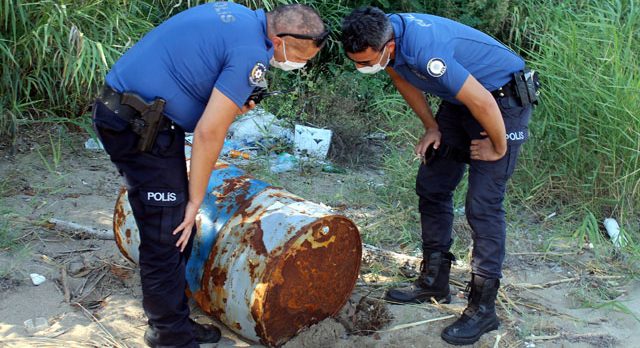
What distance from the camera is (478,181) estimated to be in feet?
10.7

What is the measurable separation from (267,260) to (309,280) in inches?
11.0

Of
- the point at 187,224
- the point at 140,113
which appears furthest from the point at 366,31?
the point at 187,224

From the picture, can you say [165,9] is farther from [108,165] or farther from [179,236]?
[179,236]

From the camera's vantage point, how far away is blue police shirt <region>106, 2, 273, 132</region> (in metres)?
2.65

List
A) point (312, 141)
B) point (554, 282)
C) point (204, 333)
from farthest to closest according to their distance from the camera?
point (312, 141), point (554, 282), point (204, 333)

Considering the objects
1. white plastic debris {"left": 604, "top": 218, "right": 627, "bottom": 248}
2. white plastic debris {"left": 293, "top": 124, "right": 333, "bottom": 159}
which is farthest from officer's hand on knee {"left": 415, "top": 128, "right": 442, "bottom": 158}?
white plastic debris {"left": 293, "top": 124, "right": 333, "bottom": 159}

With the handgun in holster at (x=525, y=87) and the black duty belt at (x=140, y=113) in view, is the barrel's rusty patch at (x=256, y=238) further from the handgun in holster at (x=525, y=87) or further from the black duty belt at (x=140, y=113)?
the handgun in holster at (x=525, y=87)

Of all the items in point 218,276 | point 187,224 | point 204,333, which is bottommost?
point 204,333

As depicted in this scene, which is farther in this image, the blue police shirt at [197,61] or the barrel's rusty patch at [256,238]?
the barrel's rusty patch at [256,238]

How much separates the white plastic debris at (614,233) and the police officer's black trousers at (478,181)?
1568 millimetres

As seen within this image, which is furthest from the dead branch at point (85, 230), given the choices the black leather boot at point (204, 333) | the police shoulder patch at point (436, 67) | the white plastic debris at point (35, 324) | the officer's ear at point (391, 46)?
the police shoulder patch at point (436, 67)

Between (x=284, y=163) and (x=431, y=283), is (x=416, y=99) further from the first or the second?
(x=284, y=163)

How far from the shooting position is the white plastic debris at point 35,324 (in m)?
3.25

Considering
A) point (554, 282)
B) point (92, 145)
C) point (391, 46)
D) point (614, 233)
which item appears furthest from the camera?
point (92, 145)
